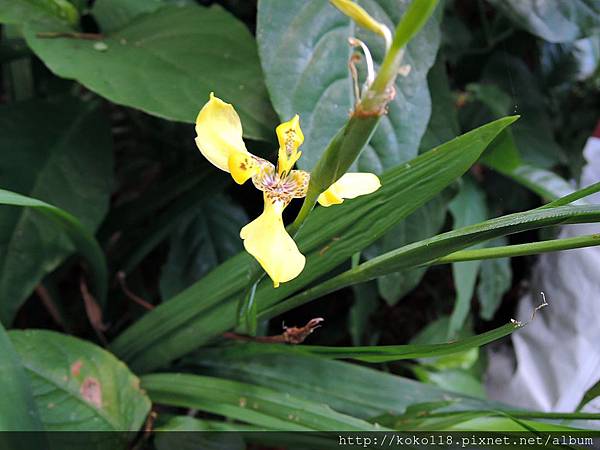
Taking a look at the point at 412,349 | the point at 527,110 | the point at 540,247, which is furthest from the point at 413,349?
the point at 527,110

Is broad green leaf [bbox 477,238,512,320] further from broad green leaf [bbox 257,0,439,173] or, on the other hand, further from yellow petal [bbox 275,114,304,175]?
yellow petal [bbox 275,114,304,175]

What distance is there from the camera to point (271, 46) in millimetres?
460

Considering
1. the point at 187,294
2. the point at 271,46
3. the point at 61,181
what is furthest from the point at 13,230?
the point at 271,46

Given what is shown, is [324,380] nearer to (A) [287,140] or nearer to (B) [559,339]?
(A) [287,140]

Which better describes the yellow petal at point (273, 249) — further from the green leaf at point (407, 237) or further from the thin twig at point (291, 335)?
the green leaf at point (407, 237)

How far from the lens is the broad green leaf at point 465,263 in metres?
0.65

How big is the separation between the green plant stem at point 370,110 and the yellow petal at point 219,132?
0.15 feet

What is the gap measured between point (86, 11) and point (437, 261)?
43cm

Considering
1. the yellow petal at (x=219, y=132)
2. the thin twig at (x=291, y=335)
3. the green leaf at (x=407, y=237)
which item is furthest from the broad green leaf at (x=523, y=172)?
the yellow petal at (x=219, y=132)

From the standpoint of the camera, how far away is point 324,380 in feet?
1.74

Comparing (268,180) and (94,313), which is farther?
(94,313)

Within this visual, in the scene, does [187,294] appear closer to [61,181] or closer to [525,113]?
[61,181]

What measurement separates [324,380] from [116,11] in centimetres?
40

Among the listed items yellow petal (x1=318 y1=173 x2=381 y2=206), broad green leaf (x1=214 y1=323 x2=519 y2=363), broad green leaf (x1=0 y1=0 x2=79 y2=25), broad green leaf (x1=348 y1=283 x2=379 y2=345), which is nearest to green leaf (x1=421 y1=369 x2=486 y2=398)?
broad green leaf (x1=348 y1=283 x2=379 y2=345)
